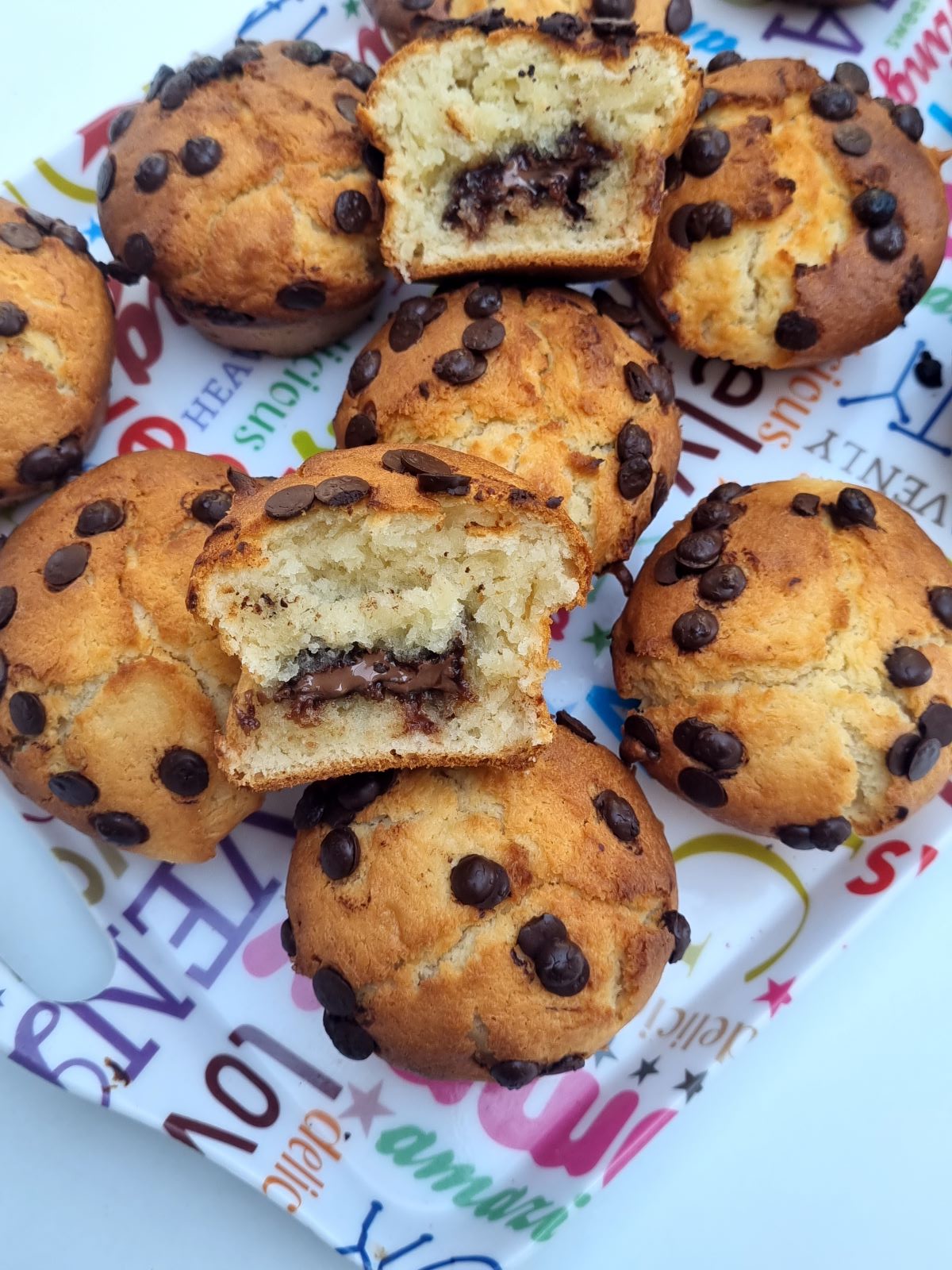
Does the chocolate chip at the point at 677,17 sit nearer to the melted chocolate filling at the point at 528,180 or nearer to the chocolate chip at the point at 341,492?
the melted chocolate filling at the point at 528,180

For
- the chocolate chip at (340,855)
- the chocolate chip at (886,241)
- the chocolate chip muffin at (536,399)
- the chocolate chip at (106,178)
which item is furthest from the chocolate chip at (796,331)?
the chocolate chip at (106,178)

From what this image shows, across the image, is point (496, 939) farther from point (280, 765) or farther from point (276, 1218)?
point (276, 1218)

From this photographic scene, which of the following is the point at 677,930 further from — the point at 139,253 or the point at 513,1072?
the point at 139,253

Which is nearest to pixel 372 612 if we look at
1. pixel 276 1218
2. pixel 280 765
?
pixel 280 765

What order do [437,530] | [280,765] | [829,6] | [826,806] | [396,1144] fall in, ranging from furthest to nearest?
[829,6] → [396,1144] → [826,806] → [280,765] → [437,530]

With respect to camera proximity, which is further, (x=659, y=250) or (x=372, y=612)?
(x=659, y=250)

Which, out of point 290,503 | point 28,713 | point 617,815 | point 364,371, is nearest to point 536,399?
point 364,371

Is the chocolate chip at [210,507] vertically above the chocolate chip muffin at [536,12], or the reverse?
the chocolate chip muffin at [536,12]
